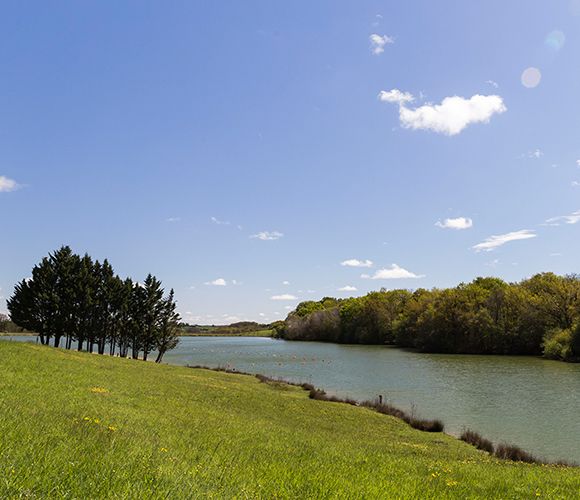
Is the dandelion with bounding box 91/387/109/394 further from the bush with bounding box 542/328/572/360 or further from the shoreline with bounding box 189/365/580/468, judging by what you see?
the bush with bounding box 542/328/572/360

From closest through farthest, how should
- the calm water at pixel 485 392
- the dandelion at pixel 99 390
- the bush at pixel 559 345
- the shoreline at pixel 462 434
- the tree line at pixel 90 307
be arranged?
1. the dandelion at pixel 99 390
2. the shoreline at pixel 462 434
3. the calm water at pixel 485 392
4. the tree line at pixel 90 307
5. the bush at pixel 559 345

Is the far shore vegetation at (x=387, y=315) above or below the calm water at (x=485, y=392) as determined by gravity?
above

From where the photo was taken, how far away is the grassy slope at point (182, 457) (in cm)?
736

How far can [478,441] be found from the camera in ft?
96.1

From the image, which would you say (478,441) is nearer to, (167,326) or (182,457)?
(182,457)

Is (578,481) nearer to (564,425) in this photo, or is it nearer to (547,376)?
(564,425)

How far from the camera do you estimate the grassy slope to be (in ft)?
24.1

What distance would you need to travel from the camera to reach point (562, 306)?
104750 millimetres

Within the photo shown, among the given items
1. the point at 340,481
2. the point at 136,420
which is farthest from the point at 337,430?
the point at 340,481

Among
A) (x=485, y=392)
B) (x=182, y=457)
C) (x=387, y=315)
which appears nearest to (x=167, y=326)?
(x=485, y=392)

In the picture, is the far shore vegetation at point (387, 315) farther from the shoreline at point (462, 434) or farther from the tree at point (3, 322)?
the shoreline at point (462, 434)

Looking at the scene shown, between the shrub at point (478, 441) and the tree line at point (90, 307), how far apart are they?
2519 inches

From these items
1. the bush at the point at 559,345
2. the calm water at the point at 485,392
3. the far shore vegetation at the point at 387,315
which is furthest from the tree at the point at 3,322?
the bush at the point at 559,345

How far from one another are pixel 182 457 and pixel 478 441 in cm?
2507
